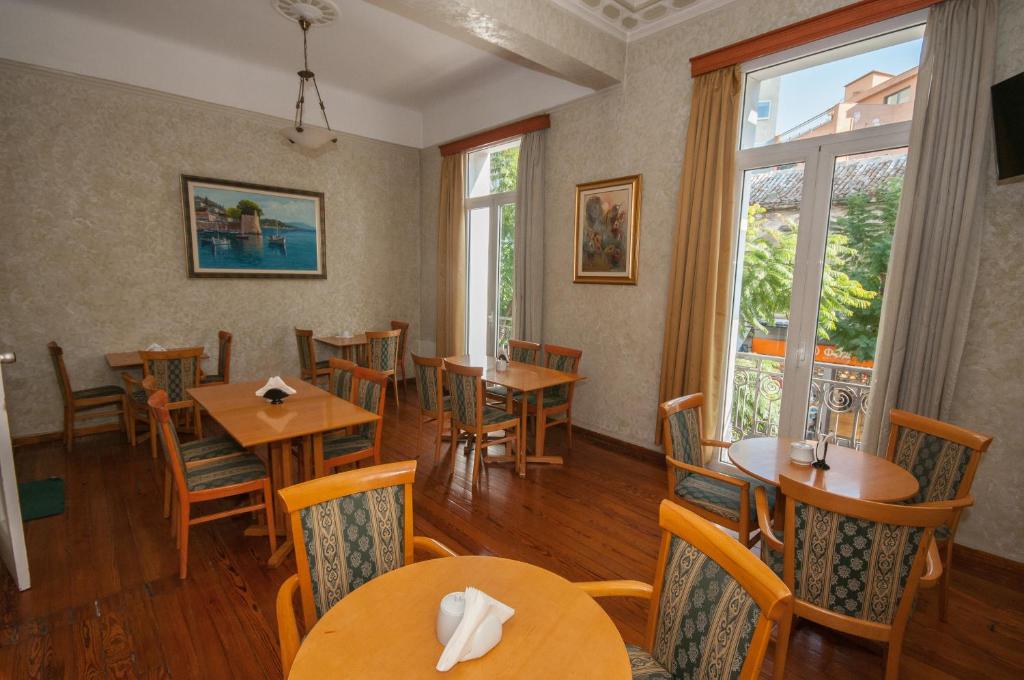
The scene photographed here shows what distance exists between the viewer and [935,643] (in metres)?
2.05

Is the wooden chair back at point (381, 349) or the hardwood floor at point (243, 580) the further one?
the wooden chair back at point (381, 349)

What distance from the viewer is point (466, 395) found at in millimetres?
3490

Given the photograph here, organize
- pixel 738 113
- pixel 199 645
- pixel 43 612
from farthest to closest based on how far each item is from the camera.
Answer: pixel 738 113, pixel 43 612, pixel 199 645

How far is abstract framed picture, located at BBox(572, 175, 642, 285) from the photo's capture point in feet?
13.2

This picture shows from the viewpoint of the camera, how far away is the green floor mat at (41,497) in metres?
2.93

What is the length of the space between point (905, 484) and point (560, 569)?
5.28 feet

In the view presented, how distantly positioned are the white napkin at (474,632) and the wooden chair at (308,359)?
4.26 meters

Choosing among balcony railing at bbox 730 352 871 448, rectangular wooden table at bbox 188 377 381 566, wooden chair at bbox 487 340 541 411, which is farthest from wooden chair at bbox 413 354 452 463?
balcony railing at bbox 730 352 871 448

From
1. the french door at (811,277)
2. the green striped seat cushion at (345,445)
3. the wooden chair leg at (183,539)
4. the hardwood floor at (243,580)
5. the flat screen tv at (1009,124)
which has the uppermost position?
the flat screen tv at (1009,124)

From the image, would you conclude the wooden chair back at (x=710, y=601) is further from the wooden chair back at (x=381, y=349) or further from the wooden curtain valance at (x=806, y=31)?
the wooden chair back at (x=381, y=349)

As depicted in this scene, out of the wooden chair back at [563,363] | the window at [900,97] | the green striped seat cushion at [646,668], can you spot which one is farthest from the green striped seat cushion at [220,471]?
the window at [900,97]

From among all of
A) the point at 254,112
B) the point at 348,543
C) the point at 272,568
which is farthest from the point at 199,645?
the point at 254,112

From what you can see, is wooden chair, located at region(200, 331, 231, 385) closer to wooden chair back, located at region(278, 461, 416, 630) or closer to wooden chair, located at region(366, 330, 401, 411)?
wooden chair, located at region(366, 330, 401, 411)

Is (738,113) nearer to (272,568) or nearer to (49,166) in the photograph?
(272,568)
